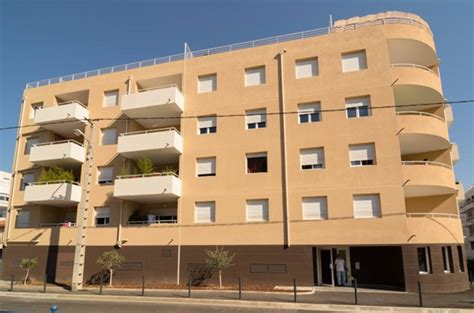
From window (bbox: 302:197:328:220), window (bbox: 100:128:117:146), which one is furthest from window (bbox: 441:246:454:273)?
window (bbox: 100:128:117:146)

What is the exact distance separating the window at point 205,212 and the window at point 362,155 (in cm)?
834

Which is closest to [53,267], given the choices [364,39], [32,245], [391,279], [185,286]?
[32,245]

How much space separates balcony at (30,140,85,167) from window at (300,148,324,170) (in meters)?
15.3

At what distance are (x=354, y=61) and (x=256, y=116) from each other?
6435 millimetres

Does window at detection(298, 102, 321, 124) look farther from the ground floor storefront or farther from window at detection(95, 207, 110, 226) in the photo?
window at detection(95, 207, 110, 226)

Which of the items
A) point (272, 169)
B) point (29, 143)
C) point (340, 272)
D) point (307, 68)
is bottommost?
point (340, 272)

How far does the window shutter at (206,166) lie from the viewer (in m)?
22.9

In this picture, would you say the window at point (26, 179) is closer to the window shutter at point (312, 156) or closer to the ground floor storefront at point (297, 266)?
the ground floor storefront at point (297, 266)

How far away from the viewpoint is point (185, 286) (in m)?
Answer: 20.8

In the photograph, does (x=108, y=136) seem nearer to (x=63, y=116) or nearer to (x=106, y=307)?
(x=63, y=116)

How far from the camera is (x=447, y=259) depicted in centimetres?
1972

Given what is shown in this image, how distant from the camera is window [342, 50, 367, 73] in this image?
69.8ft

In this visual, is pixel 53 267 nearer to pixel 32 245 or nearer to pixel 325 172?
pixel 32 245

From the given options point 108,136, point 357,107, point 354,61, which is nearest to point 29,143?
point 108,136
